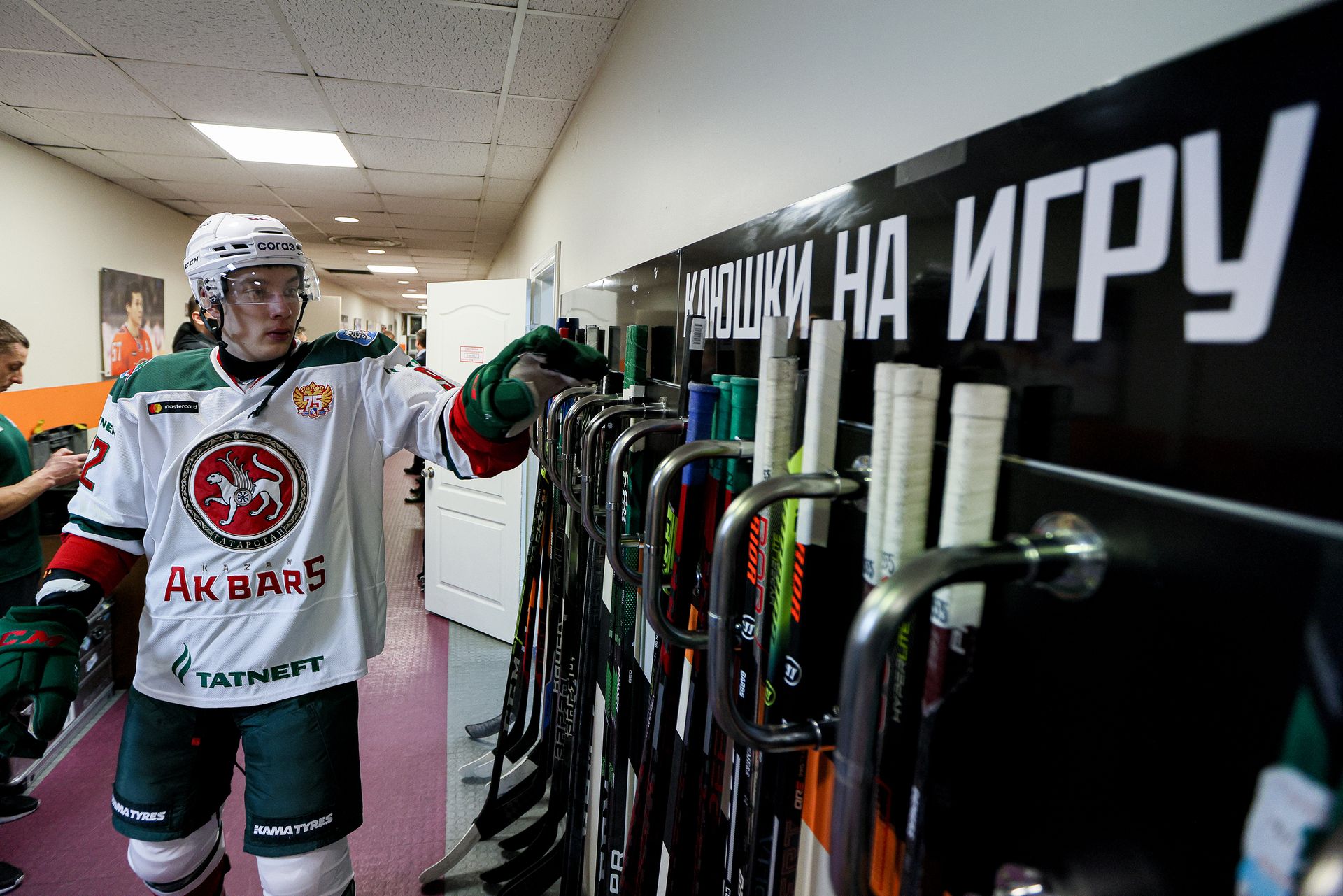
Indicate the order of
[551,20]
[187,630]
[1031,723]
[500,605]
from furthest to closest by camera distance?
[500,605], [551,20], [187,630], [1031,723]

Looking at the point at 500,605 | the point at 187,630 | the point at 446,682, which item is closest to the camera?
the point at 187,630

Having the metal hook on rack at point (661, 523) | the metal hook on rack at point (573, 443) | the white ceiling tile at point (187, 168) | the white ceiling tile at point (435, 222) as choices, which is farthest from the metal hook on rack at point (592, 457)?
the white ceiling tile at point (435, 222)

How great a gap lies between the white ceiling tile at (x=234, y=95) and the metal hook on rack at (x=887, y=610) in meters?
3.47

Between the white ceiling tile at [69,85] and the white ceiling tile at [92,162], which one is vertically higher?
the white ceiling tile at [92,162]

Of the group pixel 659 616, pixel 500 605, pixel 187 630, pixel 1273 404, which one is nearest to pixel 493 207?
pixel 500 605

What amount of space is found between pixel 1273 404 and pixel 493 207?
614cm

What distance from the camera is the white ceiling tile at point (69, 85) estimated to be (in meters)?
2.91

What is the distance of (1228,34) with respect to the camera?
0.35 m

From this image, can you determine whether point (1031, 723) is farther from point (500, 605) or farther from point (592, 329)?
point (500, 605)

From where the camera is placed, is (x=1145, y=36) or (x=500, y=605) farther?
(x=500, y=605)

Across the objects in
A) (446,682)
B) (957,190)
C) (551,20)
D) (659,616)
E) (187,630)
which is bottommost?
(446,682)

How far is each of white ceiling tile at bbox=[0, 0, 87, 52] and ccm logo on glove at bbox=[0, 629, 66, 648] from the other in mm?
2218

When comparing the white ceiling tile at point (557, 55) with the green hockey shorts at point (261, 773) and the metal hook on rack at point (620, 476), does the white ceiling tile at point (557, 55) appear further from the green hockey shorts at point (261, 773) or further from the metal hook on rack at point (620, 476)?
the green hockey shorts at point (261, 773)

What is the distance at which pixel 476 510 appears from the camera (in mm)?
4227
